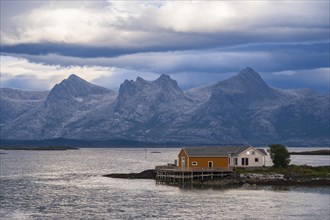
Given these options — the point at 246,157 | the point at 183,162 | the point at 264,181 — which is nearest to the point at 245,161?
the point at 246,157

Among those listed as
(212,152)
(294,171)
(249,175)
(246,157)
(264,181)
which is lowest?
(264,181)

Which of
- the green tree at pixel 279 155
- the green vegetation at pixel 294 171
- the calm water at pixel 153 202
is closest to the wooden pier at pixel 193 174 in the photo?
the green vegetation at pixel 294 171

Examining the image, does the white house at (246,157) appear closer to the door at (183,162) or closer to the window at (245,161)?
the window at (245,161)

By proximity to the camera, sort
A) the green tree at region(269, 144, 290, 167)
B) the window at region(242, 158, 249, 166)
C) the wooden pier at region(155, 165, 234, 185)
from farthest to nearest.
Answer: the window at region(242, 158, 249, 166), the green tree at region(269, 144, 290, 167), the wooden pier at region(155, 165, 234, 185)

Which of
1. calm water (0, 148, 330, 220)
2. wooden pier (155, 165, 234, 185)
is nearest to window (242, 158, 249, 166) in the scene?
wooden pier (155, 165, 234, 185)

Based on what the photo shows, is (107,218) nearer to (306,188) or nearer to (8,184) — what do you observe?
(306,188)

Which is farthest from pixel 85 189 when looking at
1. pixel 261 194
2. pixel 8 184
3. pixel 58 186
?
pixel 261 194

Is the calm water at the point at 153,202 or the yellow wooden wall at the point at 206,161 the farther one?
the yellow wooden wall at the point at 206,161

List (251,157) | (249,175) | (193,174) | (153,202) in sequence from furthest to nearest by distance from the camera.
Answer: (251,157) → (193,174) → (249,175) → (153,202)

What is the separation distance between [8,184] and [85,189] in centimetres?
1940

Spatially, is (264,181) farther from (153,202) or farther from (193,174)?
(153,202)

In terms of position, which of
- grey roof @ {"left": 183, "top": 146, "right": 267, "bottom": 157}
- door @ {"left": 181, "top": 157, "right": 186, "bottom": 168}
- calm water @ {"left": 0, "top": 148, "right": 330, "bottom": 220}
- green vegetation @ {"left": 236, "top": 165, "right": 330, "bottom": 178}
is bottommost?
calm water @ {"left": 0, "top": 148, "right": 330, "bottom": 220}

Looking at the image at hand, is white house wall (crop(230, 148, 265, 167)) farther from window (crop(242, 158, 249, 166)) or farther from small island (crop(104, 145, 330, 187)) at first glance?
window (crop(242, 158, 249, 166))

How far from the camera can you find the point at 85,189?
361 ft
